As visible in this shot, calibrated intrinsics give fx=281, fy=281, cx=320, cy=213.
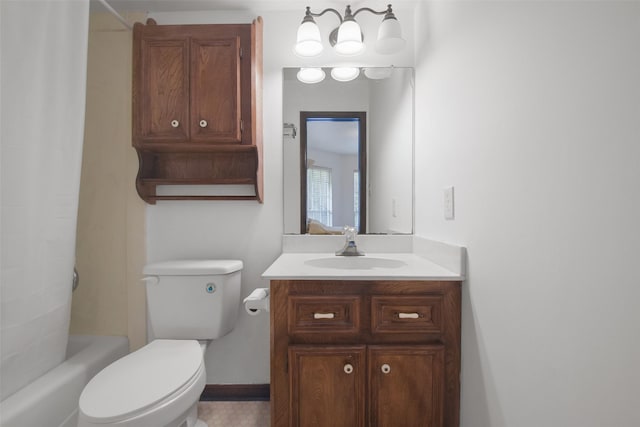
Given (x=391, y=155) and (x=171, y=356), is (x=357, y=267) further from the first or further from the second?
(x=171, y=356)

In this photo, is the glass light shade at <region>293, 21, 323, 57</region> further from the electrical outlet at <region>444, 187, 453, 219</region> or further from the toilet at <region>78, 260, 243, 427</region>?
the toilet at <region>78, 260, 243, 427</region>

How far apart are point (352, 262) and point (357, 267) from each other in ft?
0.12

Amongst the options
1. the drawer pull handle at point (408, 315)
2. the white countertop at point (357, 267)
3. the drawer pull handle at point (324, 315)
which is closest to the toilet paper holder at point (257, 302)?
the white countertop at point (357, 267)

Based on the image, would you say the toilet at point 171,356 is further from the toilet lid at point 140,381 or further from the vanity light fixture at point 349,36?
the vanity light fixture at point 349,36

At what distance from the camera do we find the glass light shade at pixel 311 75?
1577mm

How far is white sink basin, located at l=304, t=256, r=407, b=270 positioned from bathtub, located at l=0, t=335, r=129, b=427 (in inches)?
42.3

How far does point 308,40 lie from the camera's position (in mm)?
1401

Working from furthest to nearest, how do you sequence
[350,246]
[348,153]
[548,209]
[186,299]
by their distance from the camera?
[348,153] < [350,246] < [186,299] < [548,209]

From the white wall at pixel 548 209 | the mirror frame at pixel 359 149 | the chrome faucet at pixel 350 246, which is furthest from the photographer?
the mirror frame at pixel 359 149

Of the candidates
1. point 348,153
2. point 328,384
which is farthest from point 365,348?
point 348,153

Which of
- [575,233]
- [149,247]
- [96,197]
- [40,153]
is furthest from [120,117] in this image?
[575,233]

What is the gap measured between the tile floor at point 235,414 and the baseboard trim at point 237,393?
0.03 meters

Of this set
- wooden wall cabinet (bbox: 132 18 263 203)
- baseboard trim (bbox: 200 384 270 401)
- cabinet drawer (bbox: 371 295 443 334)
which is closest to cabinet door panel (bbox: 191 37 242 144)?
wooden wall cabinet (bbox: 132 18 263 203)

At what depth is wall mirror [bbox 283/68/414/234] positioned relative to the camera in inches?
62.2
